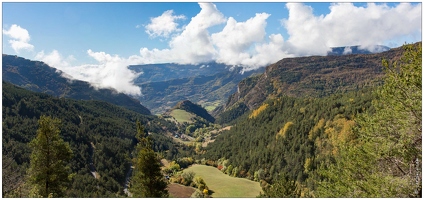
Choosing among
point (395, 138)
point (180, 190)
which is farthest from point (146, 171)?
point (180, 190)

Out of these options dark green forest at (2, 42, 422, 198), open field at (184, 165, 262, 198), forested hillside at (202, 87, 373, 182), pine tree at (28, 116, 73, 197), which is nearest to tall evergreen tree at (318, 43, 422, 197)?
dark green forest at (2, 42, 422, 198)

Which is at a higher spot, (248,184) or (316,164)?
(316,164)

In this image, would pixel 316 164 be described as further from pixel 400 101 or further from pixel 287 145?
pixel 400 101

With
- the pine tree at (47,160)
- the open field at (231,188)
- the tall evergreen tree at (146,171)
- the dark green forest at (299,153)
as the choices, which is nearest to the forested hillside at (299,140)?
the dark green forest at (299,153)

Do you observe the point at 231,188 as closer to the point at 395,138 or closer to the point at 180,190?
the point at 180,190

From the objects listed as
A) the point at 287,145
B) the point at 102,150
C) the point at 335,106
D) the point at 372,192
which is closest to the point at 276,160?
the point at 287,145

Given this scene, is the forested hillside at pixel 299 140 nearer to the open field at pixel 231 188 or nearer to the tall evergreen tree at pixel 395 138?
the open field at pixel 231 188
